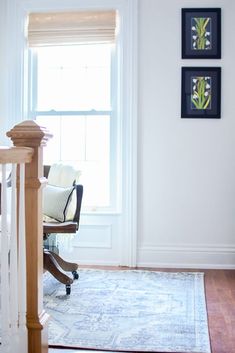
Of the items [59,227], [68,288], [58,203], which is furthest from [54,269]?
[58,203]

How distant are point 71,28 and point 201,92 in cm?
134

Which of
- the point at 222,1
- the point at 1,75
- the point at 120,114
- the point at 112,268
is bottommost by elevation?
the point at 112,268

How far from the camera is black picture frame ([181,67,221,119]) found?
425 centimetres

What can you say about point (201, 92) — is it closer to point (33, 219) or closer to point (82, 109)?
point (82, 109)

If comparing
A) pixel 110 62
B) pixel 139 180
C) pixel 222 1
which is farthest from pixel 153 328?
pixel 222 1

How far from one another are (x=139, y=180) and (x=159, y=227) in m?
0.47

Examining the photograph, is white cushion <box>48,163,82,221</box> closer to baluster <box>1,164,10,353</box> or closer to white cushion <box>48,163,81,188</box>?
white cushion <box>48,163,81,188</box>

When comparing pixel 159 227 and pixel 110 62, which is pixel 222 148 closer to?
pixel 159 227

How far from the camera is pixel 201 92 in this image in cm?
426

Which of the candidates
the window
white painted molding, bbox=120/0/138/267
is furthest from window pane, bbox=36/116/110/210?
white painted molding, bbox=120/0/138/267

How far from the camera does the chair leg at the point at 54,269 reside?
330 centimetres

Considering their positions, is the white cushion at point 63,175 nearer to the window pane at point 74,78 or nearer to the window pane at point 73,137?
the window pane at point 73,137

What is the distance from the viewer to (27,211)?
2.00 metres

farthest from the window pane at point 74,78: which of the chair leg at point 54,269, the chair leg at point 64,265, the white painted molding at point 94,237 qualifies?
the chair leg at point 54,269
